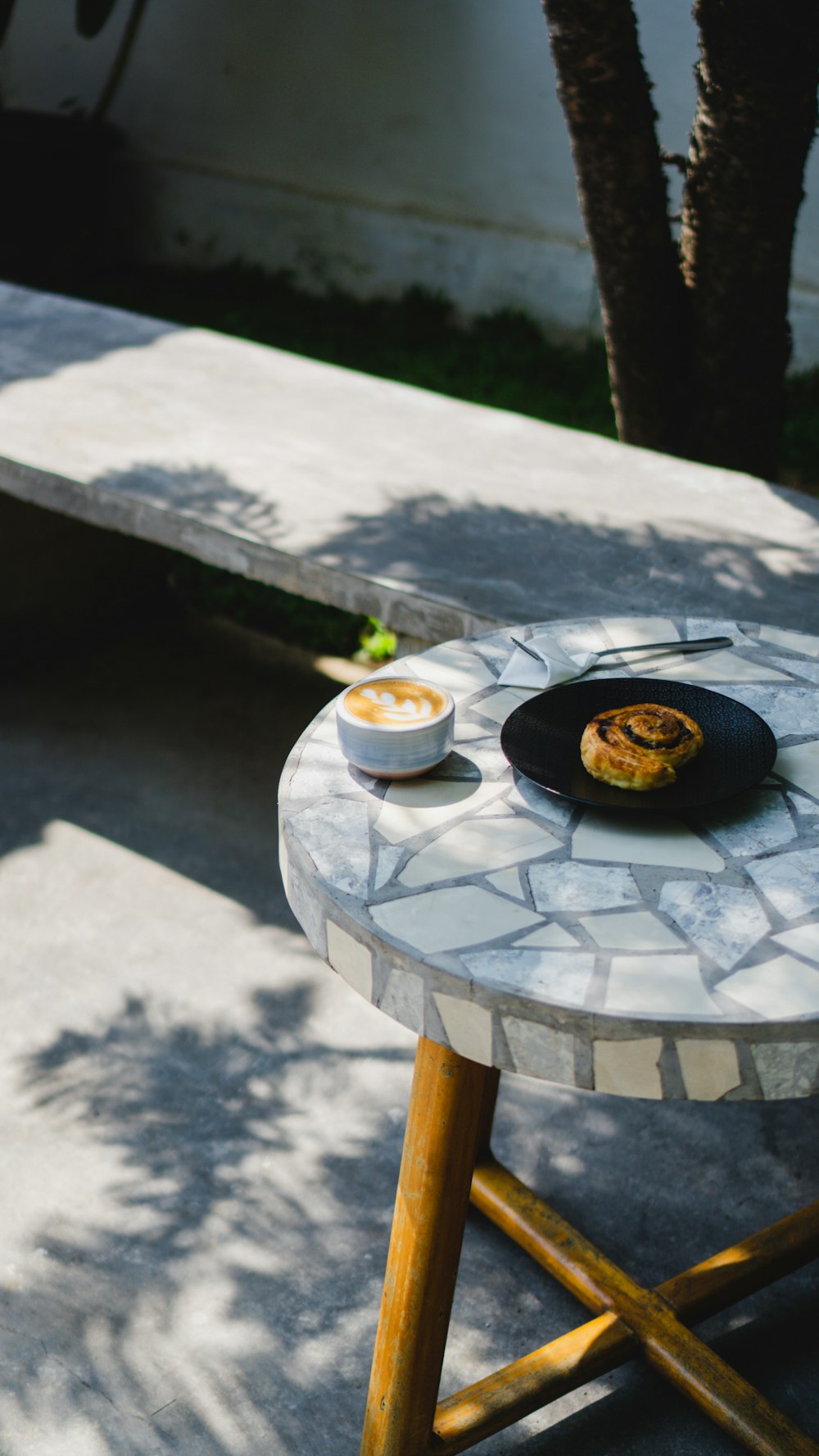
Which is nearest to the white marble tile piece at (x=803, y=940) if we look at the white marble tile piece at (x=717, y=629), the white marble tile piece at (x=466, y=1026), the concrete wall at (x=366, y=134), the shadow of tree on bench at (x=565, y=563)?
the white marble tile piece at (x=466, y=1026)

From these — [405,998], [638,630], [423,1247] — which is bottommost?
[423,1247]

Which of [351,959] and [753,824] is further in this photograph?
[753,824]

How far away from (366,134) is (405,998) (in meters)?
6.93

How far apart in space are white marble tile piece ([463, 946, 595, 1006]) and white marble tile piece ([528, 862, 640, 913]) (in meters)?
0.09

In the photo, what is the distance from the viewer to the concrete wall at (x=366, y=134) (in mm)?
6590

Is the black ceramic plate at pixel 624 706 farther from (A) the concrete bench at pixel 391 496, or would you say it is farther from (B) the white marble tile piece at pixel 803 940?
(A) the concrete bench at pixel 391 496

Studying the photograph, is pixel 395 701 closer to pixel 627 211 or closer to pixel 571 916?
pixel 571 916

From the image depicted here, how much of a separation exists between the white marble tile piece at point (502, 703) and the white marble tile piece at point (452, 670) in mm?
33

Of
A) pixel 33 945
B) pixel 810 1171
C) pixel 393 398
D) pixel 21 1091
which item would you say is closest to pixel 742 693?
pixel 810 1171

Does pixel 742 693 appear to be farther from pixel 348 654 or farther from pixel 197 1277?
pixel 348 654

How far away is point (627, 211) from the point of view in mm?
3520

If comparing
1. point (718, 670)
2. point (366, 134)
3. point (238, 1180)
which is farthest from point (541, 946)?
point (366, 134)

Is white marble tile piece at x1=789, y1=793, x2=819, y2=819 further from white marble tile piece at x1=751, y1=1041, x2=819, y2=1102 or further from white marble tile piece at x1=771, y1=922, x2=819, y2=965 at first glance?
white marble tile piece at x1=751, y1=1041, x2=819, y2=1102

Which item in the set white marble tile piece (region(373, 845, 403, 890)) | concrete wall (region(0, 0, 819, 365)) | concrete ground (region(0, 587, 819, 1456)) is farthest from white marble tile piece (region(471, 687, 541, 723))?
concrete wall (region(0, 0, 819, 365))
